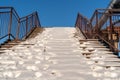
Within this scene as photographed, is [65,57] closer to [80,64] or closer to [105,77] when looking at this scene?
[80,64]

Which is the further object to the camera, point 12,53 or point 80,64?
point 12,53

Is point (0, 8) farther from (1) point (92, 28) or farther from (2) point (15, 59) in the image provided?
(1) point (92, 28)

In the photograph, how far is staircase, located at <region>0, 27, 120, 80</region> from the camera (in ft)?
20.4

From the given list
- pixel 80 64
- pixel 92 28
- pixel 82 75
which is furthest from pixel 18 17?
pixel 82 75

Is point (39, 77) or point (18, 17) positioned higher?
point (18, 17)

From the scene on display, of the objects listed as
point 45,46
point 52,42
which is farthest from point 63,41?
point 45,46

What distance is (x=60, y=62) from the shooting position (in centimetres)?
732

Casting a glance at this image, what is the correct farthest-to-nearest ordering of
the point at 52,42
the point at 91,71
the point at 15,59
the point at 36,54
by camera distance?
the point at 52,42 → the point at 36,54 → the point at 15,59 → the point at 91,71

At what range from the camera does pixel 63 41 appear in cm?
1049

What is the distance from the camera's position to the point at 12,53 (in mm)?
8297

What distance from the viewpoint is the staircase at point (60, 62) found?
6219 mm

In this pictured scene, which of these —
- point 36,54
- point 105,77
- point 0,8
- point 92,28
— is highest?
point 0,8

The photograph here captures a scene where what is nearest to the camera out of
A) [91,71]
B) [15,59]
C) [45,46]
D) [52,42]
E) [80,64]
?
[91,71]

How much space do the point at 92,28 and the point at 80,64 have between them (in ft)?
15.9
